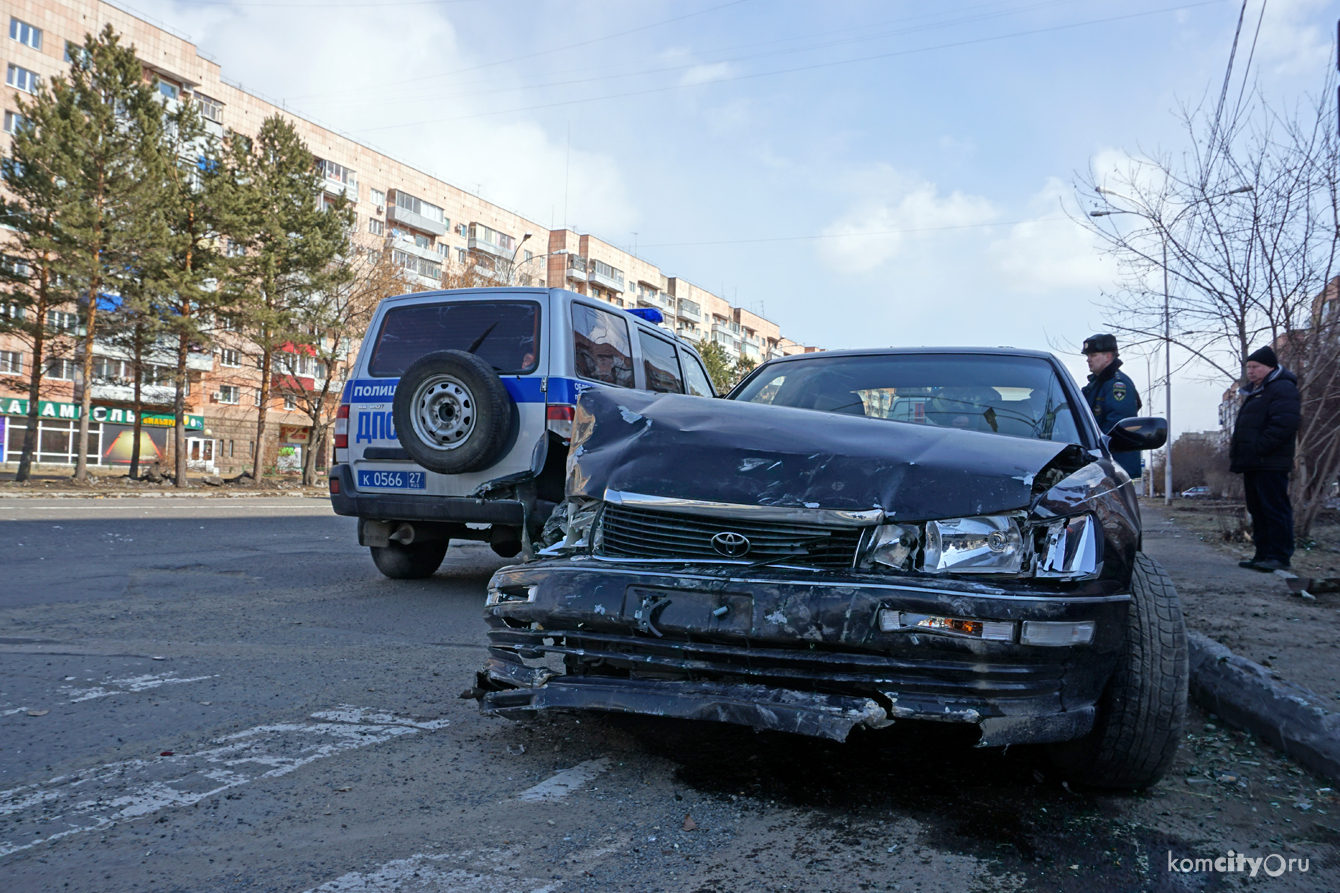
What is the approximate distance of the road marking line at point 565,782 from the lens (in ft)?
8.59

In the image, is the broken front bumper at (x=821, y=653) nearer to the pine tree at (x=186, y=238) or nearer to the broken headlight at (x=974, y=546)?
the broken headlight at (x=974, y=546)

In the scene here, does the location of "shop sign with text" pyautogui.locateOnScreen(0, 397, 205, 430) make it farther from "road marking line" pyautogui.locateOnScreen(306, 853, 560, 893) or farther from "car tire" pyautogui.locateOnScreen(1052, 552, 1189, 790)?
"car tire" pyautogui.locateOnScreen(1052, 552, 1189, 790)

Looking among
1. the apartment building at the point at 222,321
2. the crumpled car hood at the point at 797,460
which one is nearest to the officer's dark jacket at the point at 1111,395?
the crumpled car hood at the point at 797,460

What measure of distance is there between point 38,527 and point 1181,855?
11.3m

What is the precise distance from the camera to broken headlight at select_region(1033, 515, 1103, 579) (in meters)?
2.48

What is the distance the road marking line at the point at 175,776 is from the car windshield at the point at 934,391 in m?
2.15

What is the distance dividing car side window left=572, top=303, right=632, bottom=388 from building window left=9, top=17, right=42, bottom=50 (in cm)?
4599

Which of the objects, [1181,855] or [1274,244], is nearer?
[1181,855]

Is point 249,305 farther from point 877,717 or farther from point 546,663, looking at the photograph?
point 877,717

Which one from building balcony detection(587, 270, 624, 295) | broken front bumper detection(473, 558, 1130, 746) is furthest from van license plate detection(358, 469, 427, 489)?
building balcony detection(587, 270, 624, 295)

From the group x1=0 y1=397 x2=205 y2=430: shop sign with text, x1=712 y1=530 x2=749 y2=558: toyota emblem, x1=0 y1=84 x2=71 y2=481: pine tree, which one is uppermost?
x1=0 y1=84 x2=71 y2=481: pine tree

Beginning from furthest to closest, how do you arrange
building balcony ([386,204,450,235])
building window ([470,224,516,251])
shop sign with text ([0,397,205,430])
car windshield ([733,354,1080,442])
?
building window ([470,224,516,251]) → building balcony ([386,204,450,235]) → shop sign with text ([0,397,205,430]) → car windshield ([733,354,1080,442])

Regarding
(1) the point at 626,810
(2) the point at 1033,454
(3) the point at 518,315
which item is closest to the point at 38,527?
(3) the point at 518,315

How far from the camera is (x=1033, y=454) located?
2.80 metres
